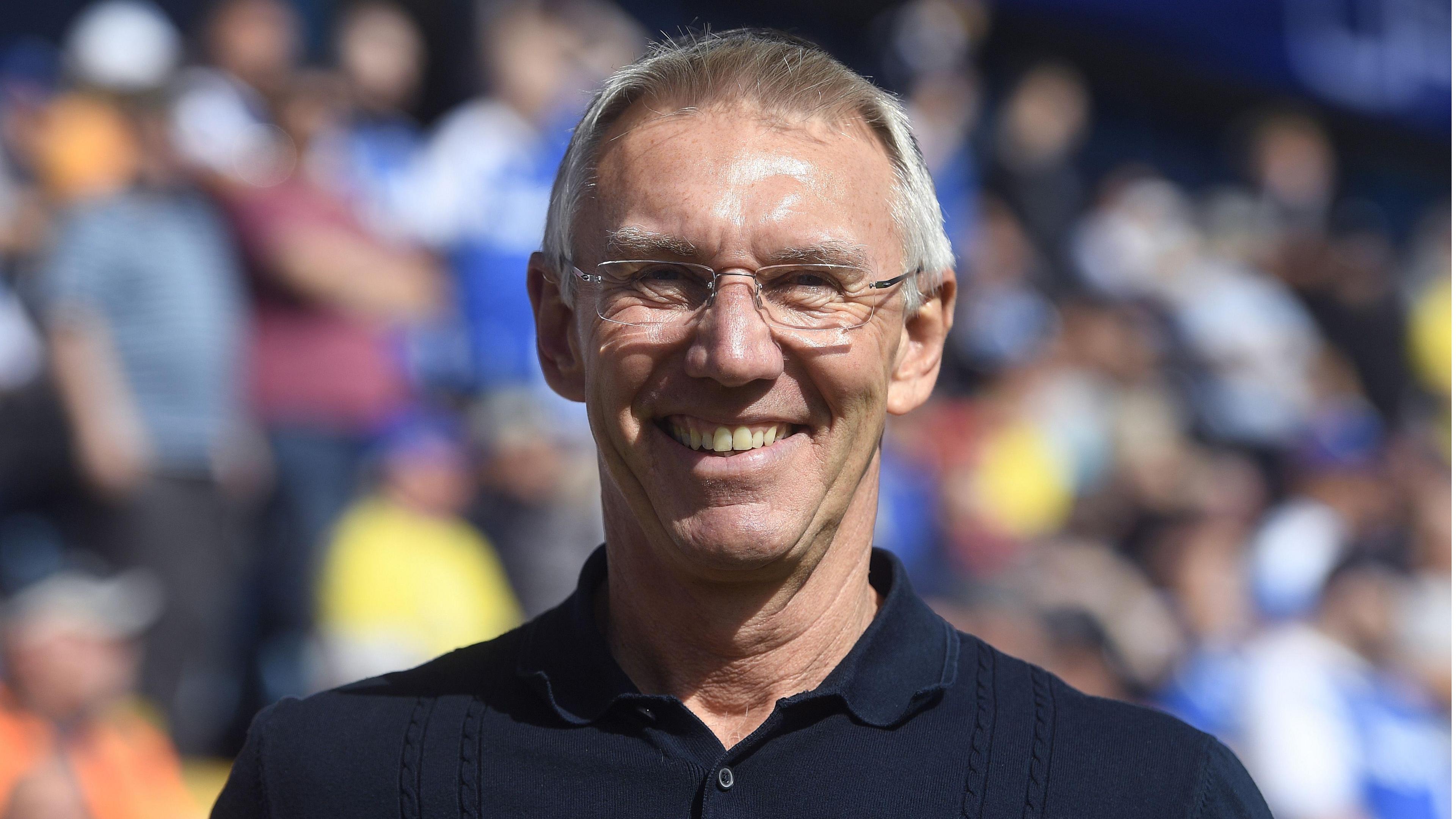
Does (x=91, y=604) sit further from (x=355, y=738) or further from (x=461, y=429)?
(x=355, y=738)

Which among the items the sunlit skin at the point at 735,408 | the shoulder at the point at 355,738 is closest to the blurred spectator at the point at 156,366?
the shoulder at the point at 355,738

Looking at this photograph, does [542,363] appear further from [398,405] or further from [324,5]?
[324,5]

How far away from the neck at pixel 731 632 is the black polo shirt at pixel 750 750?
56mm

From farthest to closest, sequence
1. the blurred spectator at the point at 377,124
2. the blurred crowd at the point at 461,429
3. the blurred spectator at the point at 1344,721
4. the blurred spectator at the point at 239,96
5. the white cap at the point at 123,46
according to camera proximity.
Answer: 1. the blurred spectator at the point at 1344,721
2. the blurred spectator at the point at 377,124
3. the blurred spectator at the point at 239,96
4. the white cap at the point at 123,46
5. the blurred crowd at the point at 461,429

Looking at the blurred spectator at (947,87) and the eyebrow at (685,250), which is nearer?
the eyebrow at (685,250)

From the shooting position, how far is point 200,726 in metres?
4.08

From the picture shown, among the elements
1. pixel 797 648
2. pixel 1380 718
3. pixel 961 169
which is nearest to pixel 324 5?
pixel 961 169

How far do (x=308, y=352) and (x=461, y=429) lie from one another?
646mm

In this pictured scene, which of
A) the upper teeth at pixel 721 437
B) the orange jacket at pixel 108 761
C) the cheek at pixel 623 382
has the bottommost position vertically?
the orange jacket at pixel 108 761

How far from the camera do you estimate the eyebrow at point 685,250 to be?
148 centimetres

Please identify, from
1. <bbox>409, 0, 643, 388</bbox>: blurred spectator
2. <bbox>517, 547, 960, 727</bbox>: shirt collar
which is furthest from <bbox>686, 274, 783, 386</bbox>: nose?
<bbox>409, 0, 643, 388</bbox>: blurred spectator

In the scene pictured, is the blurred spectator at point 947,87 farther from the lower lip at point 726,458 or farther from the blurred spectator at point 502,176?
the lower lip at point 726,458

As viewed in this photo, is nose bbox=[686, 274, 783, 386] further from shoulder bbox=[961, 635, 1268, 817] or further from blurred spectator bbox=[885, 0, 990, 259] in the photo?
blurred spectator bbox=[885, 0, 990, 259]

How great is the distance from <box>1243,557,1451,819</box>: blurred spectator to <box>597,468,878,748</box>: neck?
501 cm
